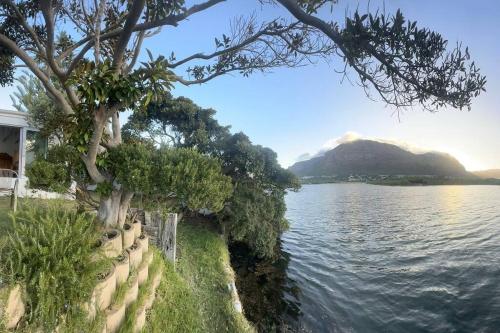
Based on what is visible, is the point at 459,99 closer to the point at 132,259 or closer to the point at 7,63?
the point at 132,259

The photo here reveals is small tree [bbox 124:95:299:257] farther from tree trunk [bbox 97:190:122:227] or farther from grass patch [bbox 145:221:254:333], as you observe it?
tree trunk [bbox 97:190:122:227]

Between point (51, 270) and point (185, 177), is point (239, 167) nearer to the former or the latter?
point (185, 177)

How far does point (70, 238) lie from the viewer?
500 cm

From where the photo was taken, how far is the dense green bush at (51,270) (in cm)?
408

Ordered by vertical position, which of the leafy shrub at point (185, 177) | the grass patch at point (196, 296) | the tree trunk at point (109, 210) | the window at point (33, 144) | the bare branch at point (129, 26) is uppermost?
the bare branch at point (129, 26)

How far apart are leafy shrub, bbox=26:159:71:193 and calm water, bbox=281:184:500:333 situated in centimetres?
898

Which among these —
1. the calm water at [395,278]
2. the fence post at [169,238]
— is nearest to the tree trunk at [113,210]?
the fence post at [169,238]

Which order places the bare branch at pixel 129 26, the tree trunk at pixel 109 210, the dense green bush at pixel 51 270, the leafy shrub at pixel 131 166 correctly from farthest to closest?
the tree trunk at pixel 109 210 → the leafy shrub at pixel 131 166 → the bare branch at pixel 129 26 → the dense green bush at pixel 51 270

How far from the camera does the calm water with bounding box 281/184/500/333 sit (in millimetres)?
11469

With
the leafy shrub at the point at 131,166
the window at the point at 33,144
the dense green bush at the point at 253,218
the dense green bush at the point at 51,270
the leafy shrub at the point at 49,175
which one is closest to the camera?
the dense green bush at the point at 51,270

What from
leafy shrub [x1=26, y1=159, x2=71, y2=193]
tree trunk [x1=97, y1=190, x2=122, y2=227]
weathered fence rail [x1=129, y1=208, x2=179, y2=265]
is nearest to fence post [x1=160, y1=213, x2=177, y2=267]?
weathered fence rail [x1=129, y1=208, x2=179, y2=265]

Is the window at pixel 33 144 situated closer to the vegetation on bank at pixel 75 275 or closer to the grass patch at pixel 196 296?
the vegetation on bank at pixel 75 275

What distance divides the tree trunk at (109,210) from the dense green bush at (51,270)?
8.17 feet

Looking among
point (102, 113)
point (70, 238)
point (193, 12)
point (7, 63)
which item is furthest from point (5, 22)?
point (70, 238)
